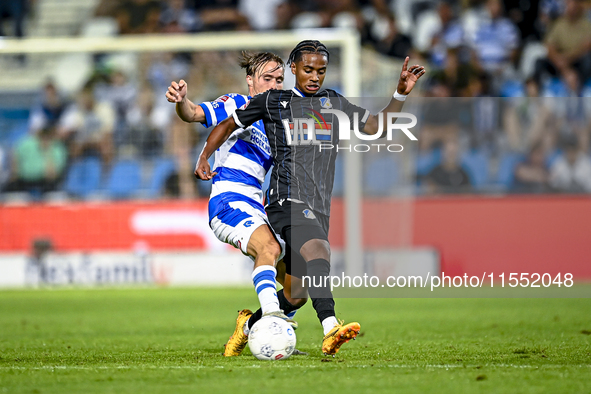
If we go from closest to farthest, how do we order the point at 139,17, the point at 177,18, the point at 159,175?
the point at 159,175
the point at 177,18
the point at 139,17

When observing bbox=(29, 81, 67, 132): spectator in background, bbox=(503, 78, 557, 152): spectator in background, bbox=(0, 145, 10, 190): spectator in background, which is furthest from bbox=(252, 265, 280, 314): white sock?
bbox=(29, 81, 67, 132): spectator in background

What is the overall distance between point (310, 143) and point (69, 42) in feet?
26.5

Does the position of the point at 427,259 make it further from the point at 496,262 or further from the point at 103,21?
the point at 103,21

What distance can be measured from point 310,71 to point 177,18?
40.3 feet

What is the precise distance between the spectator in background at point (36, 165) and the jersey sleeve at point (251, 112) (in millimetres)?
8934

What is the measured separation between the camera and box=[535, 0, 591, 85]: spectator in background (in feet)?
47.8

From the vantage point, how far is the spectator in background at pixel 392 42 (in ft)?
50.8

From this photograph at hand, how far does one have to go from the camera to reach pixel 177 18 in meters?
17.0

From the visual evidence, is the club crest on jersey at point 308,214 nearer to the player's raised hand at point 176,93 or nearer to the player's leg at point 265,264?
the player's leg at point 265,264

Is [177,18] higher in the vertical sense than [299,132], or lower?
higher

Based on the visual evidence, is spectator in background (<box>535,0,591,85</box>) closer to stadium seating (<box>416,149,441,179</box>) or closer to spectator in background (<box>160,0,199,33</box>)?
stadium seating (<box>416,149,441,179</box>)

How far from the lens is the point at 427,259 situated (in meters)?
12.5

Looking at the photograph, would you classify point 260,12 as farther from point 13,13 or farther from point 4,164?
point 4,164

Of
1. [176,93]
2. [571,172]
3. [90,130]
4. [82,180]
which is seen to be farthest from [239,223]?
[90,130]
